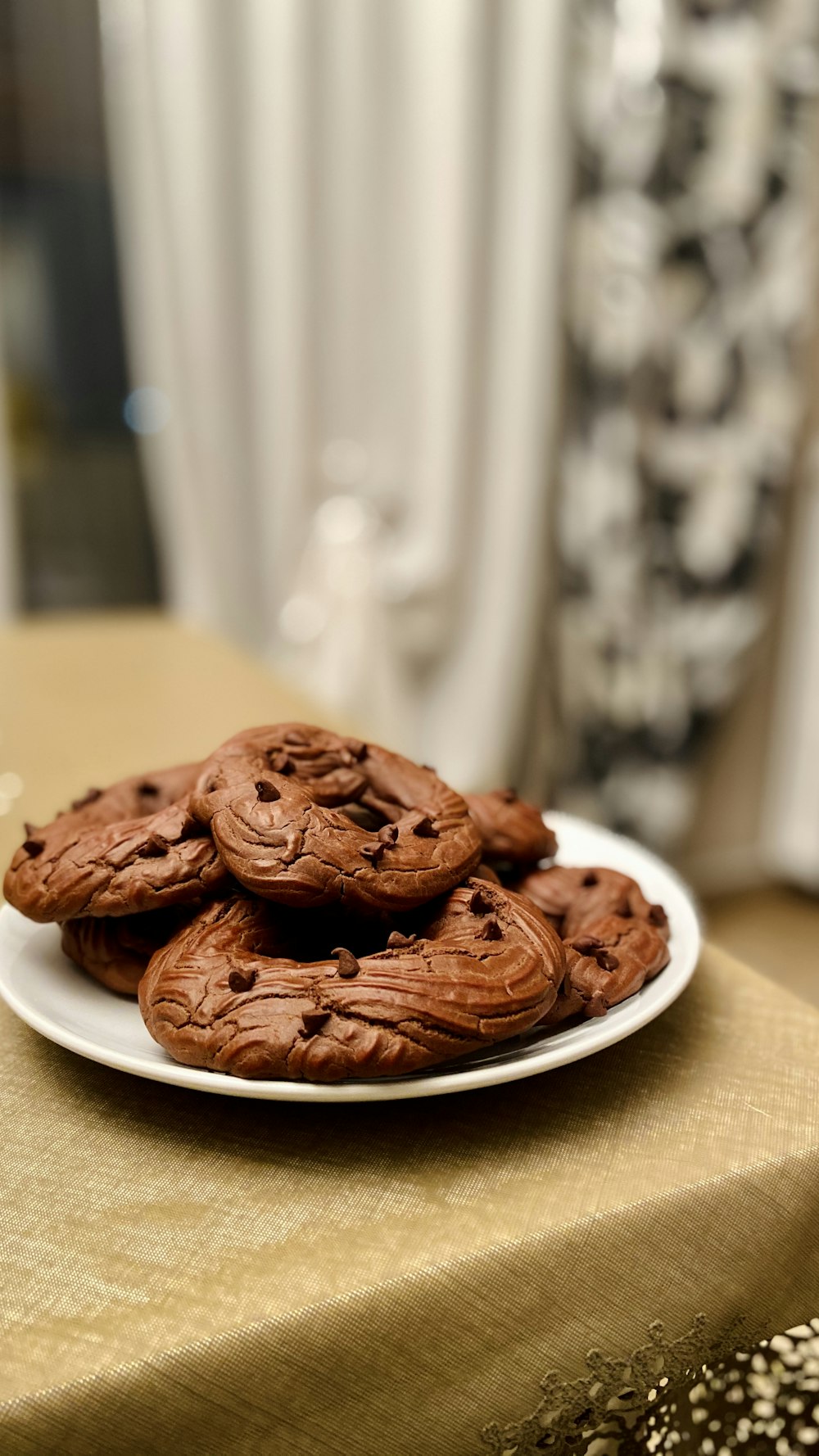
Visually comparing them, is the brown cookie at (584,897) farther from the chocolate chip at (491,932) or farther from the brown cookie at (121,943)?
the brown cookie at (121,943)

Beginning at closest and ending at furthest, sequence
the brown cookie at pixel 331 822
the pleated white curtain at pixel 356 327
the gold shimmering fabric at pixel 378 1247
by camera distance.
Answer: the gold shimmering fabric at pixel 378 1247 → the brown cookie at pixel 331 822 → the pleated white curtain at pixel 356 327

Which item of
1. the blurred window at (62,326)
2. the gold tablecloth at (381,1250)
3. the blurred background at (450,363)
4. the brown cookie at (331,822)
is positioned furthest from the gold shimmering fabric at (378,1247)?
the blurred window at (62,326)

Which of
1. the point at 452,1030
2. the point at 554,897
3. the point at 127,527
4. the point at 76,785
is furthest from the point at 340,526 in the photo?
the point at 452,1030

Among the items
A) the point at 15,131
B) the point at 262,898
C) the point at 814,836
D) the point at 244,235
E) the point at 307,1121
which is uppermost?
the point at 15,131

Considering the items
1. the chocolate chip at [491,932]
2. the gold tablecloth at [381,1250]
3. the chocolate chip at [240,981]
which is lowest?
the gold tablecloth at [381,1250]

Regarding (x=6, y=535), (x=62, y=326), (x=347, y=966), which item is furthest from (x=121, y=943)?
(x=62, y=326)

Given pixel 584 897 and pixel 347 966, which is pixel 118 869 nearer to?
pixel 347 966

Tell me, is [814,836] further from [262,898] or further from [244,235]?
[262,898]
